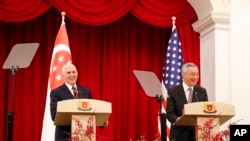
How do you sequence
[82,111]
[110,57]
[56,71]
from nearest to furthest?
1. [82,111]
2. [56,71]
3. [110,57]

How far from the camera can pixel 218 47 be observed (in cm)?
640

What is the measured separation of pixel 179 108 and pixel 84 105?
103cm

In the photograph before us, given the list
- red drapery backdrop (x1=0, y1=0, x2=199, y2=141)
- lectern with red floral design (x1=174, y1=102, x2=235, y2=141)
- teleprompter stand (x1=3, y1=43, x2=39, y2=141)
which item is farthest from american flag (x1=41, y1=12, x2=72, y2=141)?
lectern with red floral design (x1=174, y1=102, x2=235, y2=141)

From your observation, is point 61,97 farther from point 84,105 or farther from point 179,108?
point 179,108

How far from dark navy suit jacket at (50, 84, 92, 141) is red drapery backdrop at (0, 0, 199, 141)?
2.37 meters

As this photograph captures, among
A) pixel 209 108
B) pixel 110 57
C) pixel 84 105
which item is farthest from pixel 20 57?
pixel 110 57

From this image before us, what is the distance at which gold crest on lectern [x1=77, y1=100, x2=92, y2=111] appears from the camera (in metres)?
3.72

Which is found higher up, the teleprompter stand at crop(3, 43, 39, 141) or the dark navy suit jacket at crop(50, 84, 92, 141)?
the teleprompter stand at crop(3, 43, 39, 141)

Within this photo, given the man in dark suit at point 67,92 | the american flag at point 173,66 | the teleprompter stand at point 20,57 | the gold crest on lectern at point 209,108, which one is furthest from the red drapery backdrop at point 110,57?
the gold crest on lectern at point 209,108

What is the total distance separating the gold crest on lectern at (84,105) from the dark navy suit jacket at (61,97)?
16.7 inches

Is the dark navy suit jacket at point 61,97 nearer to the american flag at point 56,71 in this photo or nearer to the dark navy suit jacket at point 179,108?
the dark navy suit jacket at point 179,108

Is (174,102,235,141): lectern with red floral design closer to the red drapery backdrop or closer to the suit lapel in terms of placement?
the suit lapel

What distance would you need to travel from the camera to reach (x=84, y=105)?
3.73 meters

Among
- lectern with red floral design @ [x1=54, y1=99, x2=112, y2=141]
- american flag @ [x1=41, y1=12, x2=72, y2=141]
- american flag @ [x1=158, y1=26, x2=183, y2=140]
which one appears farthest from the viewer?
american flag @ [x1=158, y1=26, x2=183, y2=140]
